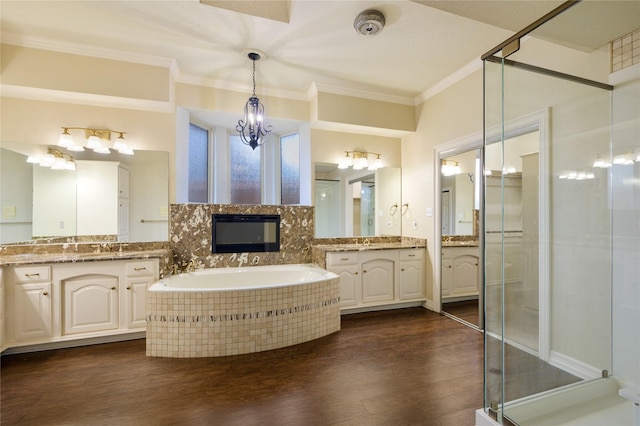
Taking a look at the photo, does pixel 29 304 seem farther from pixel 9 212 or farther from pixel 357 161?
pixel 357 161

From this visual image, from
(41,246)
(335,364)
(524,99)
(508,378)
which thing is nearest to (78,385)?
(41,246)

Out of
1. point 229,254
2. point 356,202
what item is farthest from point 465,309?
point 229,254

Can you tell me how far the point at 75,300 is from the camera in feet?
8.65

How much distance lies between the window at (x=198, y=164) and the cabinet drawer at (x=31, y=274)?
1.55 metres

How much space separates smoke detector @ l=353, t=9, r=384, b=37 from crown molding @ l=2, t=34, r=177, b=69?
2.03 metres

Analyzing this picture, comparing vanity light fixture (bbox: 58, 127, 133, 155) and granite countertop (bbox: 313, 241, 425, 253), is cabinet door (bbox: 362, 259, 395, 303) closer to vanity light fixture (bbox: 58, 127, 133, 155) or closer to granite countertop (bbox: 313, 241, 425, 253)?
granite countertop (bbox: 313, 241, 425, 253)

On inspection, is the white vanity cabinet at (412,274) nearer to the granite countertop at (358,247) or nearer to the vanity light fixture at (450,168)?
the granite countertop at (358,247)

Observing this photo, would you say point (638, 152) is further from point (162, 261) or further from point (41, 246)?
point (41, 246)

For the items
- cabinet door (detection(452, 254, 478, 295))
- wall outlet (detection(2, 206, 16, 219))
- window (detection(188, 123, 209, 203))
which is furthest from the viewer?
window (detection(188, 123, 209, 203))

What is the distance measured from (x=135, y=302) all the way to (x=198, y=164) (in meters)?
1.91

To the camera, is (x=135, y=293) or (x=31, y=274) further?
(x=135, y=293)

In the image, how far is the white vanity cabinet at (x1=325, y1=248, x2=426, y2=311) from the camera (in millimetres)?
3510

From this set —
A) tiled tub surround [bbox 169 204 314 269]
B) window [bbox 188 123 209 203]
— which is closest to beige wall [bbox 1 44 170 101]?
window [bbox 188 123 209 203]

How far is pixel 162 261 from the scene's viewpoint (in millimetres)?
2951
